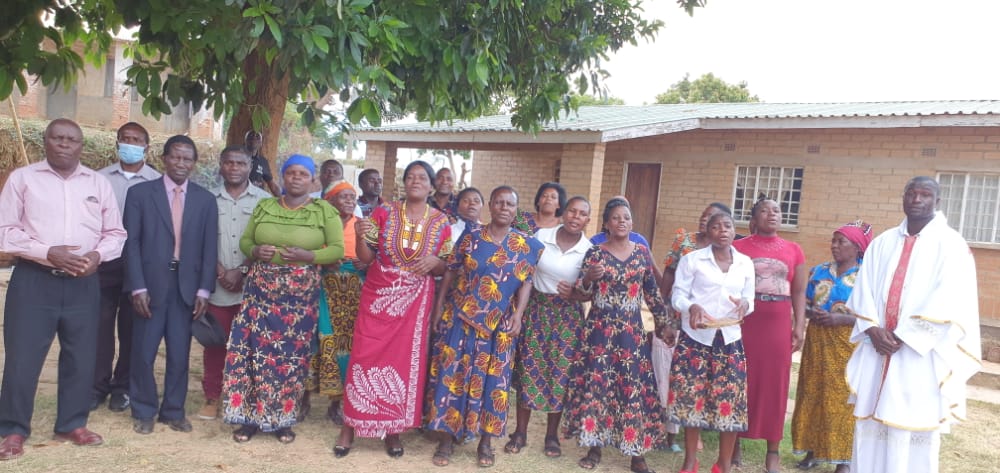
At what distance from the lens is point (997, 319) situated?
933cm

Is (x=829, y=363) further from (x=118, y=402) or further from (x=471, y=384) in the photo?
(x=118, y=402)

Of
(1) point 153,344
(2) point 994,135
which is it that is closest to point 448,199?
(1) point 153,344

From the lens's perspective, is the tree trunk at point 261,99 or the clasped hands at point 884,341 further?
the tree trunk at point 261,99

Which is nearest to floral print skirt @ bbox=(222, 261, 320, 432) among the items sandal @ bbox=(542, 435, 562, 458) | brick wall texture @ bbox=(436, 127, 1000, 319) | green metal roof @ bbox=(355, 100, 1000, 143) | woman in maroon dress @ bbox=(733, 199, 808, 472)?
sandal @ bbox=(542, 435, 562, 458)

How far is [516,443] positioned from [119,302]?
9.35 ft

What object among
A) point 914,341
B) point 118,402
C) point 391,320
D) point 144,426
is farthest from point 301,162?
point 914,341

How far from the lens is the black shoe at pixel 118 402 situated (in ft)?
15.6

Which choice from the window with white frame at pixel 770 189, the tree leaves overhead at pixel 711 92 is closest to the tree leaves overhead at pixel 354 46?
the window with white frame at pixel 770 189

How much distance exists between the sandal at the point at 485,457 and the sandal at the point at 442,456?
7.1 inches

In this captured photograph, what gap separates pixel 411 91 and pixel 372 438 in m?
2.66

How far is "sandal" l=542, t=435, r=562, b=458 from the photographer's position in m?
4.61

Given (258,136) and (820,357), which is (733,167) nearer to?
(820,357)

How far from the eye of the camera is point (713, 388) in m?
4.17

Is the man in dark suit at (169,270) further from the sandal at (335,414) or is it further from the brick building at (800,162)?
the brick building at (800,162)
